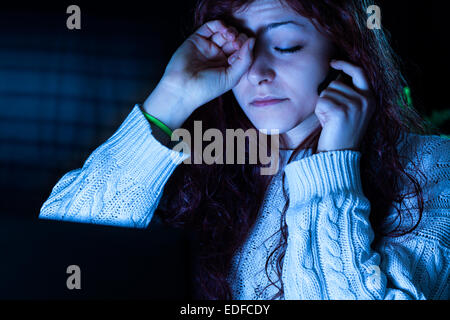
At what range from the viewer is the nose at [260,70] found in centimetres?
103

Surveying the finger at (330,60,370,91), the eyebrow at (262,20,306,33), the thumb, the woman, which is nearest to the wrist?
the woman

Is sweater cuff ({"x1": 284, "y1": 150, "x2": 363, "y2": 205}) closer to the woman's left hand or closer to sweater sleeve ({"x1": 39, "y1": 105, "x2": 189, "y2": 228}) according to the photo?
the woman's left hand

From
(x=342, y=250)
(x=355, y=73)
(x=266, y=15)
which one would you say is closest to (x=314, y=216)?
(x=342, y=250)

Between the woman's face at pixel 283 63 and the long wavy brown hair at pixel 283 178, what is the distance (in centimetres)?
3

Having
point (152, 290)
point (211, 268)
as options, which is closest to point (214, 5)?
point (211, 268)

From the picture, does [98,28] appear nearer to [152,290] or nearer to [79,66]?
[79,66]

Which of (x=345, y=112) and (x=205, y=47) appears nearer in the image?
(x=345, y=112)

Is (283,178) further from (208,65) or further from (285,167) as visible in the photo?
(208,65)

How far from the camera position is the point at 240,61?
1061 mm

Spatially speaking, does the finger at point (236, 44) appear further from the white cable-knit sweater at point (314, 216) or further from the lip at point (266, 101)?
the white cable-knit sweater at point (314, 216)

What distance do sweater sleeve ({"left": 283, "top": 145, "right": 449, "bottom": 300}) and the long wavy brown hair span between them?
0.09 m

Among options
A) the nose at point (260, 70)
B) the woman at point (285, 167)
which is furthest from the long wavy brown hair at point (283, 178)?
the nose at point (260, 70)

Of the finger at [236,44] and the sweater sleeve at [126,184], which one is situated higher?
the finger at [236,44]

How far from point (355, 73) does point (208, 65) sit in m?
0.34
